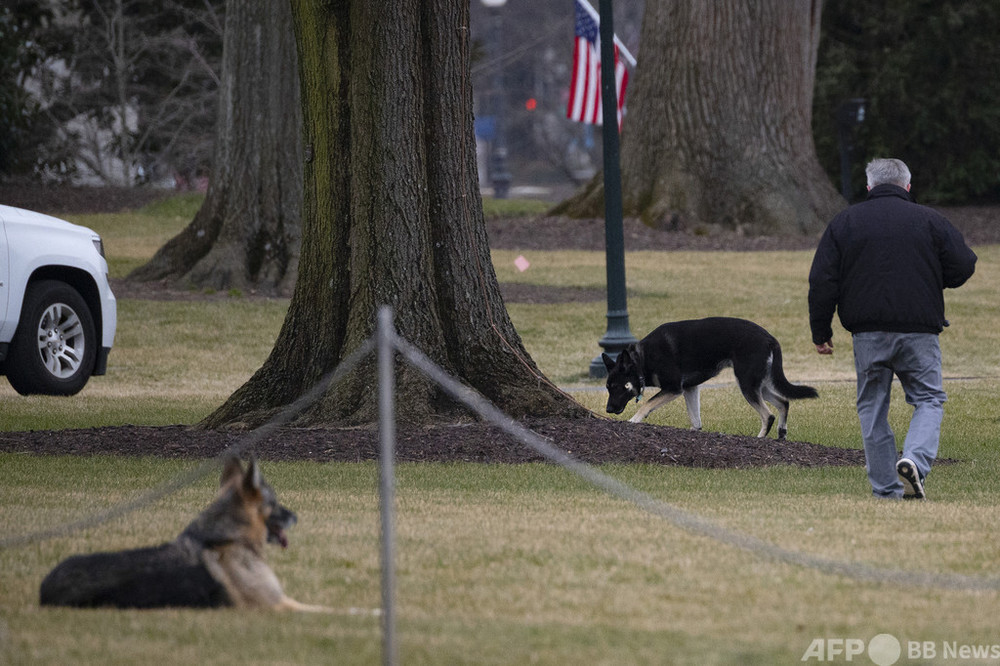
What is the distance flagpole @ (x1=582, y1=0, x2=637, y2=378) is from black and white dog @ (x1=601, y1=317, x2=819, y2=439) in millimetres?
2549

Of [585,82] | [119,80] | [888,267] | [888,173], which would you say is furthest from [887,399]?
[119,80]

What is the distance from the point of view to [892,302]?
28.0 feet

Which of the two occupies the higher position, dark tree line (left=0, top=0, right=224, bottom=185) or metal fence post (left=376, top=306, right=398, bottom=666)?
dark tree line (left=0, top=0, right=224, bottom=185)

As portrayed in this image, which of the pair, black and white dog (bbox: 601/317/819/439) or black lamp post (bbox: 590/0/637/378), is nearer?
black and white dog (bbox: 601/317/819/439)

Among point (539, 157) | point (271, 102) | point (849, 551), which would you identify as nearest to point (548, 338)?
point (271, 102)

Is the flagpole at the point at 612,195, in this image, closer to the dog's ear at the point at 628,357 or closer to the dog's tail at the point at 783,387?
the dog's ear at the point at 628,357

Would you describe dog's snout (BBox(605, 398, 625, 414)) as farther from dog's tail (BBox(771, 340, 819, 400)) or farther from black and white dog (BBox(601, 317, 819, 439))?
dog's tail (BBox(771, 340, 819, 400))

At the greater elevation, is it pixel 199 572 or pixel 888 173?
pixel 888 173

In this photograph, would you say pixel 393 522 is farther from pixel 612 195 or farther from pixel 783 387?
pixel 612 195

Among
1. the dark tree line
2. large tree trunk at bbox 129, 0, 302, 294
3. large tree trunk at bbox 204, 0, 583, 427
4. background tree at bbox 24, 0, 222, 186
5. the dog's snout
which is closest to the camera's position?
large tree trunk at bbox 204, 0, 583, 427

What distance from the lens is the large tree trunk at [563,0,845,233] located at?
27984mm

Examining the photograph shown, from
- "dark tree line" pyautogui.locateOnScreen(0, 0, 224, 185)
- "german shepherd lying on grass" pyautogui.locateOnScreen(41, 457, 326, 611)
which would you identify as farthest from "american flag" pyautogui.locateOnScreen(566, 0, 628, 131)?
"german shepherd lying on grass" pyautogui.locateOnScreen(41, 457, 326, 611)

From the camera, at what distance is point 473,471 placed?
31.0 ft

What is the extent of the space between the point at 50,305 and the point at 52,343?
1.18 ft
